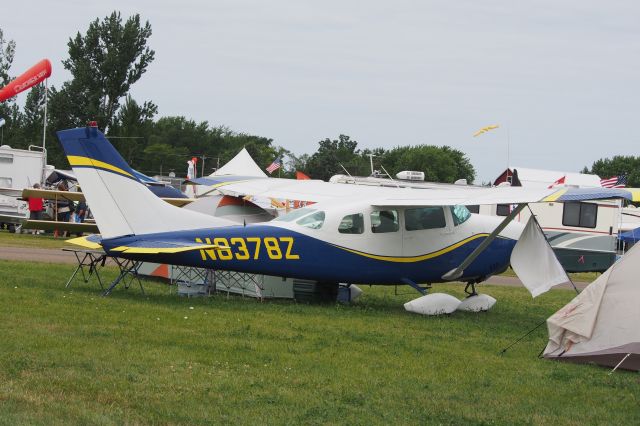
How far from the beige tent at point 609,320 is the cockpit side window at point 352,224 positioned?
15.0ft

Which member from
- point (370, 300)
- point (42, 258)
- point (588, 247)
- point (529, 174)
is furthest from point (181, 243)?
point (529, 174)

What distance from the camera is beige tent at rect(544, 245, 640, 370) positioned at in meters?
9.77

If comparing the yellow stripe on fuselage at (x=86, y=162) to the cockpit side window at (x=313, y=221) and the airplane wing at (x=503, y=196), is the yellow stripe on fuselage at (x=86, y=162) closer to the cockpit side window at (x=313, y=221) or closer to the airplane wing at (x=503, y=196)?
the cockpit side window at (x=313, y=221)

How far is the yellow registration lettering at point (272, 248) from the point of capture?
45.2ft

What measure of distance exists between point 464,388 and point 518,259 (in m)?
5.17

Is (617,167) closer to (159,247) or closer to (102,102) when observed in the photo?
(102,102)

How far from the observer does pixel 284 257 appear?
1390cm

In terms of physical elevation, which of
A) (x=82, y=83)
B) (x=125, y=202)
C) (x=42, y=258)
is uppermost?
(x=82, y=83)

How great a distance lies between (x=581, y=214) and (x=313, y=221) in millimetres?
14471

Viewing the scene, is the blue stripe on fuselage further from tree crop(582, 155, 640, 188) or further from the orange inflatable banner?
tree crop(582, 155, 640, 188)

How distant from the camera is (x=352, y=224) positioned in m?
14.3

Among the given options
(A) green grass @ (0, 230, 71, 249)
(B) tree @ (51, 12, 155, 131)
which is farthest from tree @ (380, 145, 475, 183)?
(A) green grass @ (0, 230, 71, 249)

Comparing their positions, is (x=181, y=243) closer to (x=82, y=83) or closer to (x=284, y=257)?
(x=284, y=257)

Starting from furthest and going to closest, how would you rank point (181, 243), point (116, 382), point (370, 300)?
point (370, 300)
point (181, 243)
point (116, 382)
